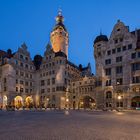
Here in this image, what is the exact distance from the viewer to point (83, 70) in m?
105

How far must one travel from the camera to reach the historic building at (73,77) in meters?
57.2

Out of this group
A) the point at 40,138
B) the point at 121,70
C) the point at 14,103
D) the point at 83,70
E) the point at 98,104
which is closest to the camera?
the point at 40,138

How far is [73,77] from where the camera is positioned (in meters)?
86.8

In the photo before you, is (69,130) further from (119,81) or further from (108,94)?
(108,94)

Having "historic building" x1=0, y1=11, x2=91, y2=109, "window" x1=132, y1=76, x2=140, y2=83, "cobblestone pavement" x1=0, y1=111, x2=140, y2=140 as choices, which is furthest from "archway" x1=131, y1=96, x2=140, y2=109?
"cobblestone pavement" x1=0, y1=111, x2=140, y2=140

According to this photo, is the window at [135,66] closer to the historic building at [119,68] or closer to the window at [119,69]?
the historic building at [119,68]

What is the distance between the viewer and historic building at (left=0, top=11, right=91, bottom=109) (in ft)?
245

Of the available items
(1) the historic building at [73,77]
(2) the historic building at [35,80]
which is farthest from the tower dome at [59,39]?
(2) the historic building at [35,80]

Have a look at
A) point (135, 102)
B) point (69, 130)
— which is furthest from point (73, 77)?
point (69, 130)

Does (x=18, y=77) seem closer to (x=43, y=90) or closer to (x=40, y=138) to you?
(x=43, y=90)

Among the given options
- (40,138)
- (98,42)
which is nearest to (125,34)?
→ (98,42)

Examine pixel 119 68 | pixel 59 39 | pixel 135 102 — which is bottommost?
pixel 135 102

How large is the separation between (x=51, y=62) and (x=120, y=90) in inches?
1256

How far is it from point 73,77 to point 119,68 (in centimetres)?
3067
